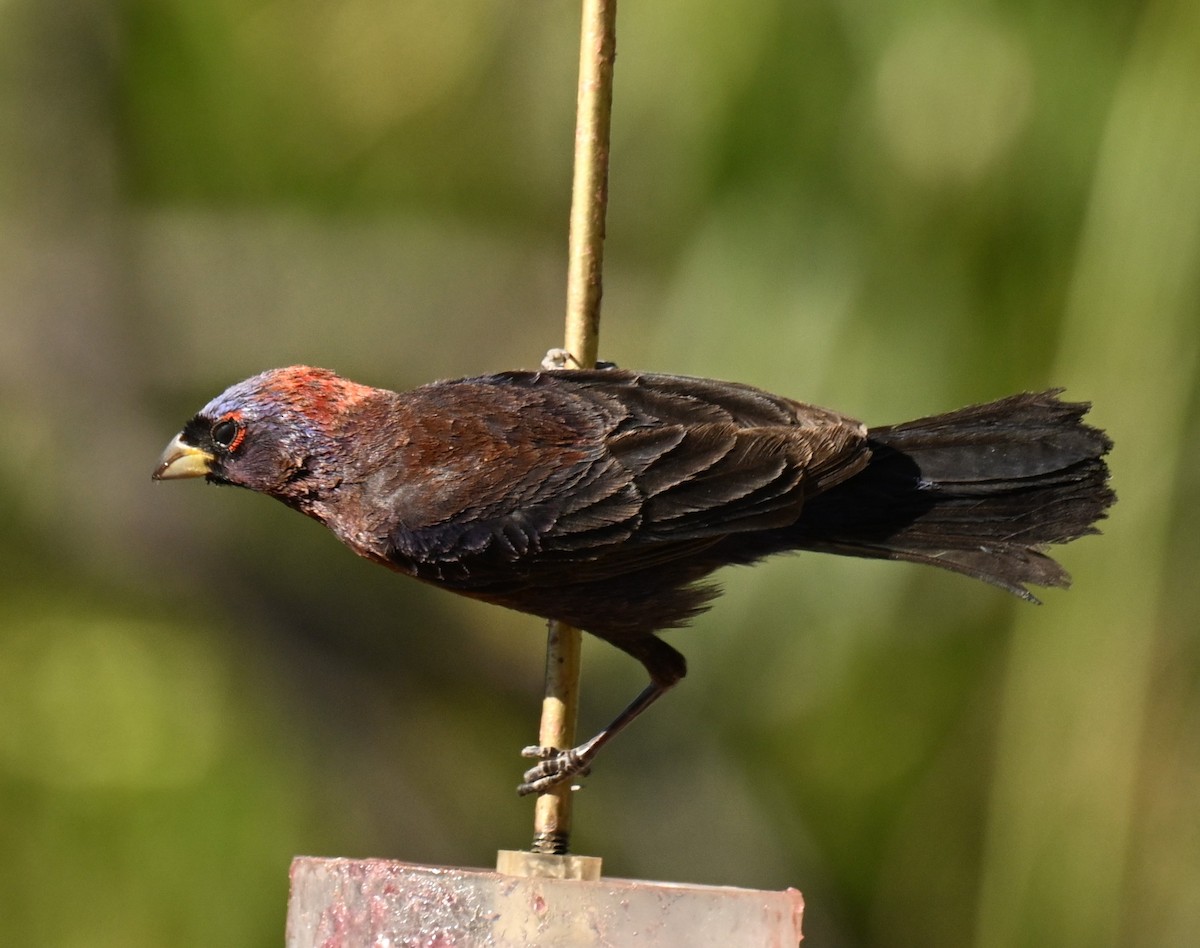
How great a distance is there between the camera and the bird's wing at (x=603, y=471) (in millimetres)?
2936

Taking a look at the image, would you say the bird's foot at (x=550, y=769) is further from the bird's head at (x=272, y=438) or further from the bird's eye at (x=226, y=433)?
the bird's eye at (x=226, y=433)

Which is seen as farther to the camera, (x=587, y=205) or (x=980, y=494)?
(x=980, y=494)

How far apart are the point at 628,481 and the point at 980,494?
0.82 metres

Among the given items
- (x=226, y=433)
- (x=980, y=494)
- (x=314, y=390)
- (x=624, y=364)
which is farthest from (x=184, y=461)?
(x=624, y=364)

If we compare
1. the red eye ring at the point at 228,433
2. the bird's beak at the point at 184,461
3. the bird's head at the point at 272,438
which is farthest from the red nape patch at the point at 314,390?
the bird's beak at the point at 184,461

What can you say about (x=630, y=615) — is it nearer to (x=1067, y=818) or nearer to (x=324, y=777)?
(x=1067, y=818)

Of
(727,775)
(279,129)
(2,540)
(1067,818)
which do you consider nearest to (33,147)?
(279,129)

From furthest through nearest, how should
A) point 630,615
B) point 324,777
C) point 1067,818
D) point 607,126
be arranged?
point 324,777
point 1067,818
point 630,615
point 607,126

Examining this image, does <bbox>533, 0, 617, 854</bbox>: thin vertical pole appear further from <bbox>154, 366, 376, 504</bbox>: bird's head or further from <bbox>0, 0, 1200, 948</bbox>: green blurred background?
<bbox>0, 0, 1200, 948</bbox>: green blurred background

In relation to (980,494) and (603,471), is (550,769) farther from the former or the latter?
(980,494)

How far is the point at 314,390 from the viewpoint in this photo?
3.32 meters

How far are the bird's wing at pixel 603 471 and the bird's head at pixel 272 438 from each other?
0.22 m

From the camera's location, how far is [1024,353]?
4.63 m

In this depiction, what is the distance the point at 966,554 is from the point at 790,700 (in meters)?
1.70
